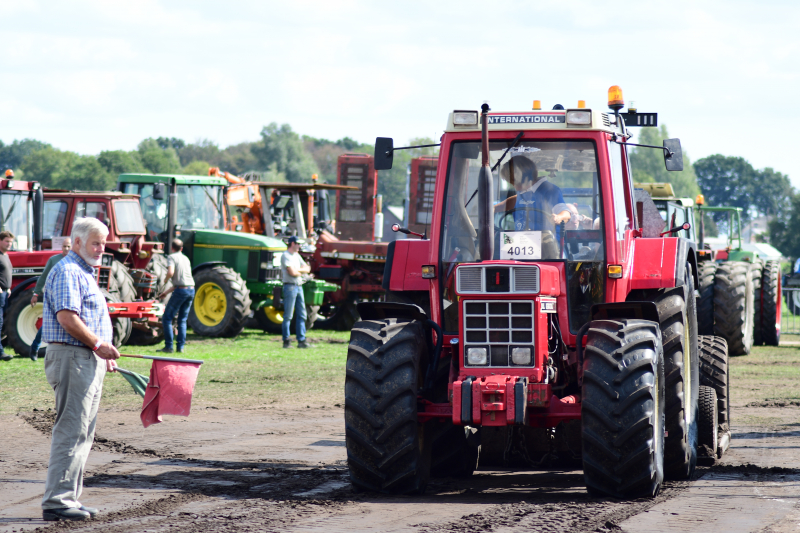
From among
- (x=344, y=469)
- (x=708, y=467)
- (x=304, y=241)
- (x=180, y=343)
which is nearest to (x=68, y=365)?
(x=344, y=469)

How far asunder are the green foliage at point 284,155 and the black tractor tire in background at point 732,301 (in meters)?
76.4

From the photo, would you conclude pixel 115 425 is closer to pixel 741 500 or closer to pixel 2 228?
pixel 741 500

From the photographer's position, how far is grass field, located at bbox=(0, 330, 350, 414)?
39.7 feet

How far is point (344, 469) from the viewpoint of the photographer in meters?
8.03

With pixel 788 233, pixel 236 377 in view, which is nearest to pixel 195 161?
pixel 788 233

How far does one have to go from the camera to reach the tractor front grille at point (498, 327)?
6688 mm

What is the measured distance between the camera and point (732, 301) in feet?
55.6

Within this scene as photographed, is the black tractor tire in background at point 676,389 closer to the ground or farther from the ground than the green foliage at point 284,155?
closer to the ground

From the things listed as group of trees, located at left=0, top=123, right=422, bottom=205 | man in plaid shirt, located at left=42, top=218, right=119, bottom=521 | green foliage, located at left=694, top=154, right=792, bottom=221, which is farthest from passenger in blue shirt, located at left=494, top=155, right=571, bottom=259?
green foliage, located at left=694, top=154, right=792, bottom=221

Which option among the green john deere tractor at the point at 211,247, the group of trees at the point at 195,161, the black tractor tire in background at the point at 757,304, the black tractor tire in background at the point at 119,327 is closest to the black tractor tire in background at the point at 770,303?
the black tractor tire in background at the point at 757,304

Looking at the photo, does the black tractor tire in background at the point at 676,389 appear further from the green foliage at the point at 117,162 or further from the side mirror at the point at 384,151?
the green foliage at the point at 117,162

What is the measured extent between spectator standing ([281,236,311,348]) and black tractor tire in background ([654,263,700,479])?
10.4 m

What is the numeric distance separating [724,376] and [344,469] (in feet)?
11.1

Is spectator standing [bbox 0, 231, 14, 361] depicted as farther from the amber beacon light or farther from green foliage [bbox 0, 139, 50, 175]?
green foliage [bbox 0, 139, 50, 175]
